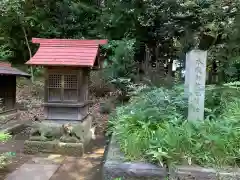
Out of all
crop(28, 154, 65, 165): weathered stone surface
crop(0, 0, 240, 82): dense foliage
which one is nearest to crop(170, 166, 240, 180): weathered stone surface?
crop(0, 0, 240, 82): dense foliage

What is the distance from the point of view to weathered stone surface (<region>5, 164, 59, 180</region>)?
4442 millimetres

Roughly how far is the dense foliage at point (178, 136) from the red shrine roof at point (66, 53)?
273 cm

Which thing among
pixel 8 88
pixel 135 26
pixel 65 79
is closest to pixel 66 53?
pixel 65 79

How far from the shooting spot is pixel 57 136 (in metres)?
6.44

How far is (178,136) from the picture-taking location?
3.28 meters

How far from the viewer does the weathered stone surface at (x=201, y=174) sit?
9.86 feet

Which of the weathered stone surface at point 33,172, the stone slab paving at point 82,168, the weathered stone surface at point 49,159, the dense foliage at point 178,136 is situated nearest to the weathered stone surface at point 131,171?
the dense foliage at point 178,136

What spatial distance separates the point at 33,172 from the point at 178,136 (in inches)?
113

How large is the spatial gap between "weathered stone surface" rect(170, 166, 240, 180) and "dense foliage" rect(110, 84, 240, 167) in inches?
4.5

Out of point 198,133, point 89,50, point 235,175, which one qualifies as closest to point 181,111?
point 198,133

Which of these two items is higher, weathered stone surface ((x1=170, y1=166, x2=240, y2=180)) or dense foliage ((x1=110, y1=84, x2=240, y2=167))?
dense foliage ((x1=110, y1=84, x2=240, y2=167))

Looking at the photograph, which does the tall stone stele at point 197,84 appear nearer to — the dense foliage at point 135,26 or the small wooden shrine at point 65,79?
the dense foliage at point 135,26

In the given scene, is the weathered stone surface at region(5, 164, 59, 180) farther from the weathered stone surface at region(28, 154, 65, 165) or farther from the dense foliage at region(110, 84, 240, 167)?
the dense foliage at region(110, 84, 240, 167)

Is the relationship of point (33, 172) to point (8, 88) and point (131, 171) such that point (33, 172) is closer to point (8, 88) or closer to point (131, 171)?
point (131, 171)
